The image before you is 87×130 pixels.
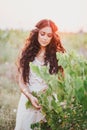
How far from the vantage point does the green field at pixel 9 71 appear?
2635 mm

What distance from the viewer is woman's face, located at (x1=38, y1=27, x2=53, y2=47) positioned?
260cm

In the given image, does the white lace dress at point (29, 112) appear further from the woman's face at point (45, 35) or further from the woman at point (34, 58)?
the woman's face at point (45, 35)

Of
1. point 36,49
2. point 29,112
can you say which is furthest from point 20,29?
point 29,112

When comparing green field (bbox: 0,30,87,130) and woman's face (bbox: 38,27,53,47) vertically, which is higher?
woman's face (bbox: 38,27,53,47)

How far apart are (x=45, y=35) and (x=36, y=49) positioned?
12cm

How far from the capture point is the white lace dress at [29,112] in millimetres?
2555

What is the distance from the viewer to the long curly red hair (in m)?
2.60

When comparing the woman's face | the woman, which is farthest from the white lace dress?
the woman's face

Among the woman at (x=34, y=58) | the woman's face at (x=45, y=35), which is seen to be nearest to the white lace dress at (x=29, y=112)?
the woman at (x=34, y=58)

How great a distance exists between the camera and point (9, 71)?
2652mm

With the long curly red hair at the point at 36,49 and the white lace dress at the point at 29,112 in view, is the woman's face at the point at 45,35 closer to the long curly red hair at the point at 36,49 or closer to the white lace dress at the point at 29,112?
the long curly red hair at the point at 36,49

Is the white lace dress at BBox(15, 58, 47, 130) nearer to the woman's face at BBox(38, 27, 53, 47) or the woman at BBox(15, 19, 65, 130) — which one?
the woman at BBox(15, 19, 65, 130)

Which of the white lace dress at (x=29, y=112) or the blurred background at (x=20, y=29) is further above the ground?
the blurred background at (x=20, y=29)

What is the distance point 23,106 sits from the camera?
260cm
